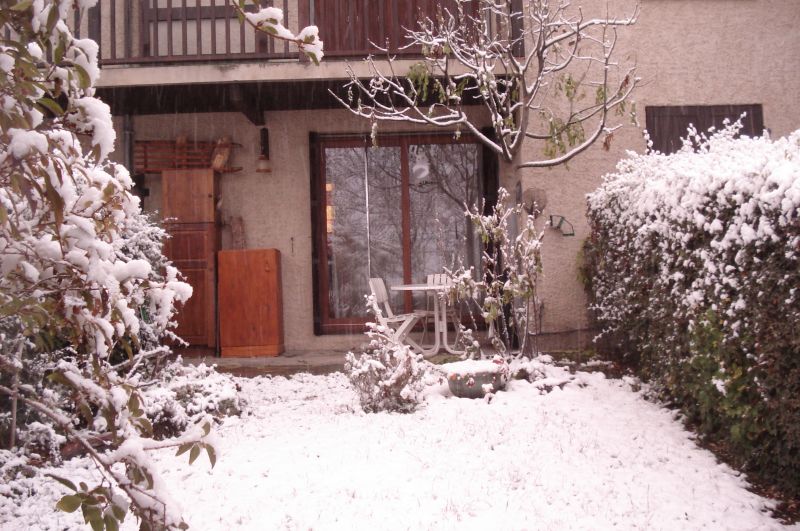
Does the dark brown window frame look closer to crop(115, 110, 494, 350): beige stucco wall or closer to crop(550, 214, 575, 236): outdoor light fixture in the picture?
crop(115, 110, 494, 350): beige stucco wall

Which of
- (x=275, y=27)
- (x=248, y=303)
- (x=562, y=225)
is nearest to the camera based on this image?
(x=275, y=27)

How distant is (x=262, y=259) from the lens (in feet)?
25.1

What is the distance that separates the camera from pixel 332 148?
329 inches

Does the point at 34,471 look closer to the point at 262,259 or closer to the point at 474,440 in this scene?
the point at 474,440

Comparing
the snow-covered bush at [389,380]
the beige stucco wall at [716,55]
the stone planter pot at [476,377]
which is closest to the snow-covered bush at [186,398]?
the snow-covered bush at [389,380]

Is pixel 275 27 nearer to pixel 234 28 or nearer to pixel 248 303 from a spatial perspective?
pixel 248 303

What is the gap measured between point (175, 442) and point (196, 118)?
286 inches

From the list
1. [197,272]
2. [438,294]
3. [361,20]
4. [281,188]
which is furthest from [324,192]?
[438,294]

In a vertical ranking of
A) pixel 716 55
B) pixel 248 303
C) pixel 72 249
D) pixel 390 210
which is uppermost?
pixel 716 55

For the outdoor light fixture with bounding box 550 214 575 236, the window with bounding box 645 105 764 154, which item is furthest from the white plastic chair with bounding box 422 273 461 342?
the window with bounding box 645 105 764 154

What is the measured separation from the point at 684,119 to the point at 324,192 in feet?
13.2

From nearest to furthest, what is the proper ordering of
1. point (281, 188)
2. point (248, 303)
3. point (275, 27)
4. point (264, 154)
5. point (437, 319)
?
1. point (275, 27)
2. point (437, 319)
3. point (248, 303)
4. point (264, 154)
5. point (281, 188)

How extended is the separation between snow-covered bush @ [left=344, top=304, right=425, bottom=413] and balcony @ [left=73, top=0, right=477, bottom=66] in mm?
3284

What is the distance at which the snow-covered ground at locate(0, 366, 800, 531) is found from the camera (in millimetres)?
3348
